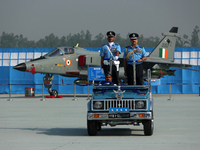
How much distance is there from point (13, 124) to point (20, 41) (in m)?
189

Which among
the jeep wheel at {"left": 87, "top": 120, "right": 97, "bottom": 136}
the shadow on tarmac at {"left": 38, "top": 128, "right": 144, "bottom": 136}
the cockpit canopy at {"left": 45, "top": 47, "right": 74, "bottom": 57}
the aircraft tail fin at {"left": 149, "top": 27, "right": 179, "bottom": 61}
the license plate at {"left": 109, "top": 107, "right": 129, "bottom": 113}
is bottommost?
the shadow on tarmac at {"left": 38, "top": 128, "right": 144, "bottom": 136}

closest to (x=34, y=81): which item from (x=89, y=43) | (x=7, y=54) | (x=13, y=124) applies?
(x=7, y=54)

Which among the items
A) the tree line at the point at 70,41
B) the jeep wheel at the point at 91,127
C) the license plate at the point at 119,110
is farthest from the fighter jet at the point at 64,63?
the tree line at the point at 70,41

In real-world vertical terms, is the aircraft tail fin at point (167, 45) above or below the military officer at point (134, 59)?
above

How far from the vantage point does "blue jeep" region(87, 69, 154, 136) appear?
32.8ft

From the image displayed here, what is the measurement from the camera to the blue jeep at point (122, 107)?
10.0 meters

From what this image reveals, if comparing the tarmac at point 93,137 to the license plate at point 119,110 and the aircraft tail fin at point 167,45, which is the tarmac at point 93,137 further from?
the aircraft tail fin at point 167,45

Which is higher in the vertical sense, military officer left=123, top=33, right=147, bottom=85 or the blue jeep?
military officer left=123, top=33, right=147, bottom=85

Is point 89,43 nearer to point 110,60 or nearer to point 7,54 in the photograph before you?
point 7,54

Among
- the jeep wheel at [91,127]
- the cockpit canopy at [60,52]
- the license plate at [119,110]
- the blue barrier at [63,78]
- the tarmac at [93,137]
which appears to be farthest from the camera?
the blue barrier at [63,78]

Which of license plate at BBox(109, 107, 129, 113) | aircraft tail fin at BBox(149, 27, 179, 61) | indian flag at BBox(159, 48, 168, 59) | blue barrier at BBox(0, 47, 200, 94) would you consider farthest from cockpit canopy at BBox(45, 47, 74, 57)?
license plate at BBox(109, 107, 129, 113)

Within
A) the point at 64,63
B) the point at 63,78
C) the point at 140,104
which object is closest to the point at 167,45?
the point at 64,63

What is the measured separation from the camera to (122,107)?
10.1 m

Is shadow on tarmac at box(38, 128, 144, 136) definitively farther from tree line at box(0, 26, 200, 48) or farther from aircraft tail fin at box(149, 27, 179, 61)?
tree line at box(0, 26, 200, 48)
